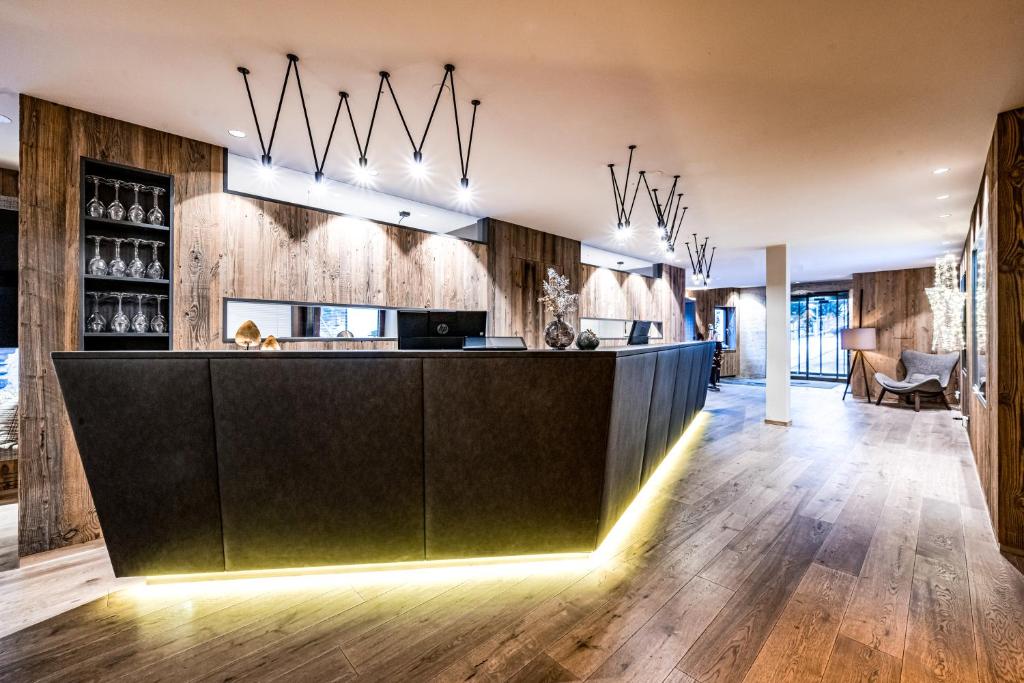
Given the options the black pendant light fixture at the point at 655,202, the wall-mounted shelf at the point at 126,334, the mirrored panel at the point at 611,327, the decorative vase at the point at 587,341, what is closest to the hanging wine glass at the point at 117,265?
the wall-mounted shelf at the point at 126,334

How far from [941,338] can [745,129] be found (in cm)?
744

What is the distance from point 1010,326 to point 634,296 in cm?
575

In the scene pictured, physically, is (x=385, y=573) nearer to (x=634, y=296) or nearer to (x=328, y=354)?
(x=328, y=354)

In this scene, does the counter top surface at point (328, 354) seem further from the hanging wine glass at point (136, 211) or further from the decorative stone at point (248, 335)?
the hanging wine glass at point (136, 211)

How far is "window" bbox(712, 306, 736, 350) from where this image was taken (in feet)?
43.8

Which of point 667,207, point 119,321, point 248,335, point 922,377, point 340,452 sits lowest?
point 922,377

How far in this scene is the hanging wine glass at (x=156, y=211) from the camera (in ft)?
10.7

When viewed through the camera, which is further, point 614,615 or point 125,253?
point 125,253

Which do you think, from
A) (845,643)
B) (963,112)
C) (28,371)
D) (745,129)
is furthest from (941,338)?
(28,371)

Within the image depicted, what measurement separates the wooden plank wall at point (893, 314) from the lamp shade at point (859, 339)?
52 cm

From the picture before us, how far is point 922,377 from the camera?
316 inches

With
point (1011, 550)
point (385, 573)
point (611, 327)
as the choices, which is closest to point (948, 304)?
point (611, 327)

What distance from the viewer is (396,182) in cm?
439

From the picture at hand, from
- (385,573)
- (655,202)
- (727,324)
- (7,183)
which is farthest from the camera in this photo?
(727,324)
